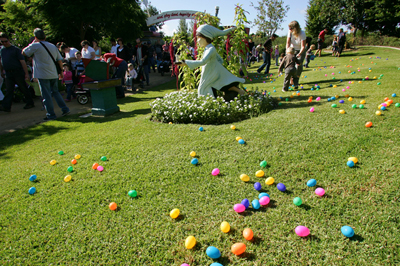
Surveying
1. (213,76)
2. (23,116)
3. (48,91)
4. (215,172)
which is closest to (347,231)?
(215,172)

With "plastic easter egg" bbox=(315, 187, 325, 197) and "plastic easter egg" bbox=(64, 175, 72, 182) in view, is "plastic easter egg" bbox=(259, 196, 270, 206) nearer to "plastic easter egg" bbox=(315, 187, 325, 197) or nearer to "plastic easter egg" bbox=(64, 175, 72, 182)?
"plastic easter egg" bbox=(315, 187, 325, 197)

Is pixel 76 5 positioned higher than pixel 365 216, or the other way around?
pixel 76 5

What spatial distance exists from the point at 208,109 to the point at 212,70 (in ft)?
3.17

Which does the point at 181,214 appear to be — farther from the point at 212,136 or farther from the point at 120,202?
the point at 212,136

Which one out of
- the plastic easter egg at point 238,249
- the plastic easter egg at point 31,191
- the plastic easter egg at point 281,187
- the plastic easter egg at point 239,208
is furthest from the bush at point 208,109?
the plastic easter egg at point 238,249

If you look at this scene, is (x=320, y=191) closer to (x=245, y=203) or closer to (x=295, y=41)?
(x=245, y=203)

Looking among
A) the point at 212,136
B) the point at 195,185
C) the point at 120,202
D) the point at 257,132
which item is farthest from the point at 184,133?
the point at 120,202

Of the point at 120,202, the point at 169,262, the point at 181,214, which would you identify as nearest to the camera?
the point at 169,262

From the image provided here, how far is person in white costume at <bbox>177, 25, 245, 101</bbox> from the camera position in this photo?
15.4 ft

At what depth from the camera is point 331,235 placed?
5.93 feet

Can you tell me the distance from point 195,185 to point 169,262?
971 mm

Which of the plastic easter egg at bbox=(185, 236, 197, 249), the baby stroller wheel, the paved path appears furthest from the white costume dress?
the baby stroller wheel

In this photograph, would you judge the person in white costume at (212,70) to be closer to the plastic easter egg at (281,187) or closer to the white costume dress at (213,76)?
the white costume dress at (213,76)

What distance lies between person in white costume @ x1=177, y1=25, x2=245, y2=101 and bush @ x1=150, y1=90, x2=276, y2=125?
0.28m
